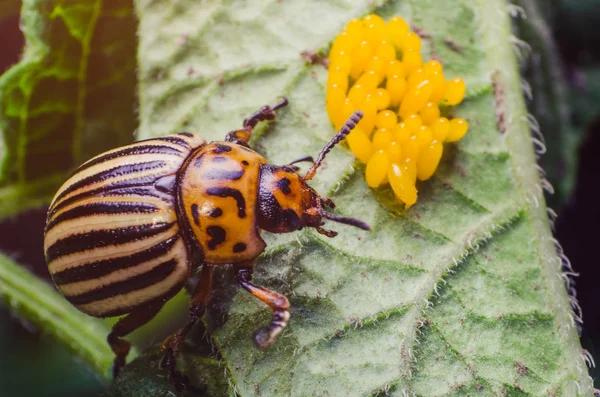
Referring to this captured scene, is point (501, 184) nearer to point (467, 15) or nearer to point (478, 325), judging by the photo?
point (478, 325)

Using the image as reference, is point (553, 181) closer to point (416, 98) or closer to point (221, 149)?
point (416, 98)

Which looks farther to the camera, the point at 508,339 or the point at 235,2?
the point at 235,2

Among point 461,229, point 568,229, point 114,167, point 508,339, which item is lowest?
point 568,229

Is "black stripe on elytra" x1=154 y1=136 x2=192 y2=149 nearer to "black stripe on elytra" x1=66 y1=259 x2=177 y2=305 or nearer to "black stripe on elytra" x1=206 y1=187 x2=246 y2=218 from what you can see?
"black stripe on elytra" x1=206 y1=187 x2=246 y2=218

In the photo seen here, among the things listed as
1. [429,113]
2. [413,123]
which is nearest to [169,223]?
[413,123]

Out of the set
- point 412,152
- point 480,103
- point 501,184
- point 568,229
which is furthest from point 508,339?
point 568,229

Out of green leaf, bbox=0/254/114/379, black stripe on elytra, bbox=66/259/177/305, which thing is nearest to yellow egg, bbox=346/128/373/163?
black stripe on elytra, bbox=66/259/177/305
